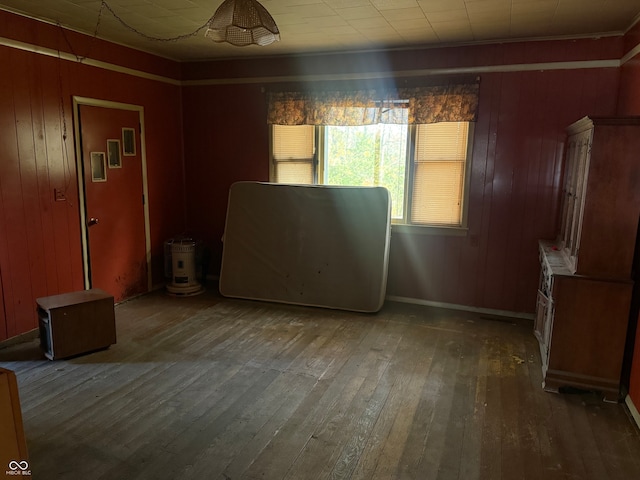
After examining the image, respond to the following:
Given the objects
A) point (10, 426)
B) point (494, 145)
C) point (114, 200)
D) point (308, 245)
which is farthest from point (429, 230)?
point (10, 426)

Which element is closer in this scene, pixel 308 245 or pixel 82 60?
pixel 82 60

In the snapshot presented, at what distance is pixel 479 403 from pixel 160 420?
195 cm

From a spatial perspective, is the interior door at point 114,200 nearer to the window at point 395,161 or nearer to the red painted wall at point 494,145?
the red painted wall at point 494,145

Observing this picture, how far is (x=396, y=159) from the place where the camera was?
4.69m

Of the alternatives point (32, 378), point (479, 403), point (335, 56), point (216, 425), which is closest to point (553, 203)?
point (479, 403)

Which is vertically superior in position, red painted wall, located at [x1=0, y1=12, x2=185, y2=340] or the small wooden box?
red painted wall, located at [x1=0, y1=12, x2=185, y2=340]

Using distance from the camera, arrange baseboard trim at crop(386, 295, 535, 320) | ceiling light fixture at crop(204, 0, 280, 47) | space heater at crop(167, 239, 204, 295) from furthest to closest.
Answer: space heater at crop(167, 239, 204, 295)
baseboard trim at crop(386, 295, 535, 320)
ceiling light fixture at crop(204, 0, 280, 47)

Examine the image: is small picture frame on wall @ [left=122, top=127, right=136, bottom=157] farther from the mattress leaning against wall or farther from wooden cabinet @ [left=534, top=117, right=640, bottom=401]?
wooden cabinet @ [left=534, top=117, right=640, bottom=401]

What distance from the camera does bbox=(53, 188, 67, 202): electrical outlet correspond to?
3920mm

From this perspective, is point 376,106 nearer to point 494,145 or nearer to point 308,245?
point 494,145

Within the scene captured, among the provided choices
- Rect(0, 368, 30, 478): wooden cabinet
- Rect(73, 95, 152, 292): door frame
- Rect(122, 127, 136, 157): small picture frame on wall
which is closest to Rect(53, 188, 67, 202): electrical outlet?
Rect(73, 95, 152, 292): door frame

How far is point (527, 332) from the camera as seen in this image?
4082 millimetres
